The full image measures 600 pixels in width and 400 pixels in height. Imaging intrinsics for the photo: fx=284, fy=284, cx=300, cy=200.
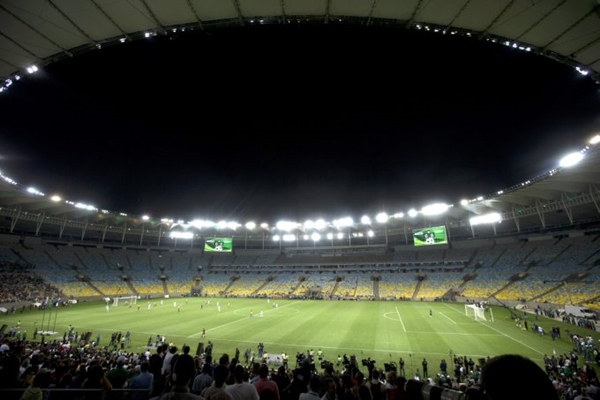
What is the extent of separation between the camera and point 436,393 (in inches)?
135

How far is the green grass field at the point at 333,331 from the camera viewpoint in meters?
21.8

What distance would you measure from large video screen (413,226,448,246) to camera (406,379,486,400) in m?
57.0

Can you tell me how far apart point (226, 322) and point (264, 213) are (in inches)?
1293

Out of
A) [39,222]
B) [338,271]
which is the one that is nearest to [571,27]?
[338,271]

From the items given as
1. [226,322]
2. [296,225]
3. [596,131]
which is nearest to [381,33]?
[596,131]

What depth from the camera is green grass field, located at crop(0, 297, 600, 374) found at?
21.8 m

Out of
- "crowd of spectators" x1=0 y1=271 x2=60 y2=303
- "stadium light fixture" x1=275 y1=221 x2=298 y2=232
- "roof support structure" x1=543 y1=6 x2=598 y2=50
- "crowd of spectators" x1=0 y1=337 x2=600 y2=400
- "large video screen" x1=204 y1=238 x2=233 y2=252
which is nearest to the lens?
"crowd of spectators" x1=0 y1=337 x2=600 y2=400

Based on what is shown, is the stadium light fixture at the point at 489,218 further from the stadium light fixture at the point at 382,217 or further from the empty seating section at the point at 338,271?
the stadium light fixture at the point at 382,217

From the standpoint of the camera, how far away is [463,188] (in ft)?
137

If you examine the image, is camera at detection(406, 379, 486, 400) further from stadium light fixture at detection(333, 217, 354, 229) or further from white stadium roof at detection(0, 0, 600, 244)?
stadium light fixture at detection(333, 217, 354, 229)

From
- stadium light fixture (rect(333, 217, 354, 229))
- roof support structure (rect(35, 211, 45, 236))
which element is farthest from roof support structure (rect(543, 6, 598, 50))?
roof support structure (rect(35, 211, 45, 236))

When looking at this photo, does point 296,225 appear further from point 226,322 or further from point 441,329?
point 441,329

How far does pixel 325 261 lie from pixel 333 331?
50.3 m

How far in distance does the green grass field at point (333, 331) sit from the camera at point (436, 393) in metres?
17.0
